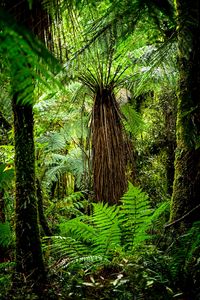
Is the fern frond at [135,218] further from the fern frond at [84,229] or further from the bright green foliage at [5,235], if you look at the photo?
the bright green foliage at [5,235]

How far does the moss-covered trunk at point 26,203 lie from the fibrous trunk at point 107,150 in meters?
2.32

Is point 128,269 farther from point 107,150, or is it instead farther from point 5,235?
point 107,150

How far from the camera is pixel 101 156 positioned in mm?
4223

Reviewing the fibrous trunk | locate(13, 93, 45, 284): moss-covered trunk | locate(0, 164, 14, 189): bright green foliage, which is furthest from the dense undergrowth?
the fibrous trunk

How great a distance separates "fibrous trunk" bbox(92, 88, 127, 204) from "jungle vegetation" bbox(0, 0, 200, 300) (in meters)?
0.01

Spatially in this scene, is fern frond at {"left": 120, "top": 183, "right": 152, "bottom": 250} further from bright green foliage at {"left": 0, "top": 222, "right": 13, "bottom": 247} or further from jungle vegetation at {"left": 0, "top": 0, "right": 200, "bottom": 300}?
bright green foliage at {"left": 0, "top": 222, "right": 13, "bottom": 247}

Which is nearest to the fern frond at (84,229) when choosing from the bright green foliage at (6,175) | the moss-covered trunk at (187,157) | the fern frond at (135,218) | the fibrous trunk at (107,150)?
the fern frond at (135,218)

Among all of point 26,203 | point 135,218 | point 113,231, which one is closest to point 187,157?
point 135,218

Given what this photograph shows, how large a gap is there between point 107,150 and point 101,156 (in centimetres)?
11

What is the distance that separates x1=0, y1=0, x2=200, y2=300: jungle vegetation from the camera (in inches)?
51.3

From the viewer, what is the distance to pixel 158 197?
21.5 feet

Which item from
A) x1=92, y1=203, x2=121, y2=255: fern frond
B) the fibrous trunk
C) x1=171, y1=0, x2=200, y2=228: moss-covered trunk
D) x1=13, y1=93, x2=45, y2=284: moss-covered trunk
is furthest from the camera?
the fibrous trunk

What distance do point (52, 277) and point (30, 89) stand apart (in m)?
1.55

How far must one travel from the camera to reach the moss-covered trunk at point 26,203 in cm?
173
